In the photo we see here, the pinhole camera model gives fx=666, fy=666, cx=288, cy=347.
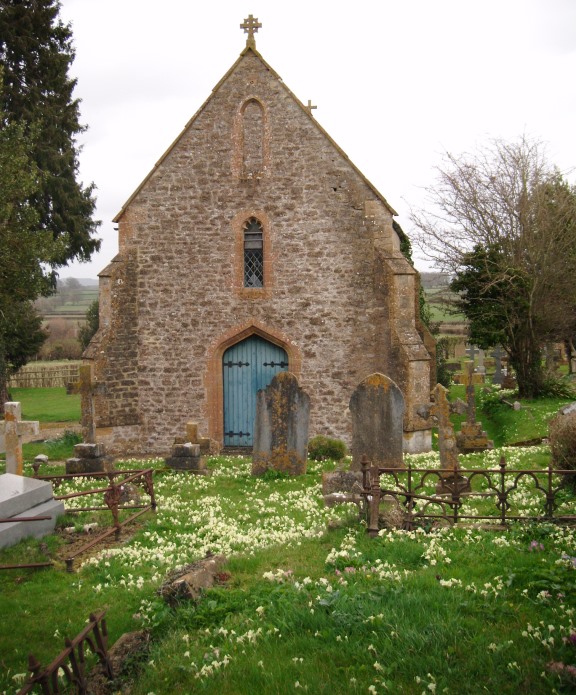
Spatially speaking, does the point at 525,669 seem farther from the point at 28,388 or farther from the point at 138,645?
the point at 28,388

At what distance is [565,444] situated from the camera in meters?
8.88

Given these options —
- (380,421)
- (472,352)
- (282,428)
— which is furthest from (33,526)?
(472,352)

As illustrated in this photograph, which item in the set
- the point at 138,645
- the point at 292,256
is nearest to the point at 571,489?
the point at 138,645

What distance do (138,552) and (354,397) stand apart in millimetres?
4983

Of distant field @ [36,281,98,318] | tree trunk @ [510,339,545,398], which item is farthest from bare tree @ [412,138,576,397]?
distant field @ [36,281,98,318]

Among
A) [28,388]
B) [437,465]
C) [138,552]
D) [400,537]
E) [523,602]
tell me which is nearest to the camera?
[523,602]

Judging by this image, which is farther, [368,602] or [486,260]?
[486,260]

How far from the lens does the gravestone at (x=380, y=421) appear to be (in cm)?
1118

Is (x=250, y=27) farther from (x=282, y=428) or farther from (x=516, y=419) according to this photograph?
(x=516, y=419)

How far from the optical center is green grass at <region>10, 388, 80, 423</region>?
25078mm

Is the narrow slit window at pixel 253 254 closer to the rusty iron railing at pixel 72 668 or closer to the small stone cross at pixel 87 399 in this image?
the small stone cross at pixel 87 399

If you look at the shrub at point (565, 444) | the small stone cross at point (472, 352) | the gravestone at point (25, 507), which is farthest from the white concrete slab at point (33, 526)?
the small stone cross at point (472, 352)

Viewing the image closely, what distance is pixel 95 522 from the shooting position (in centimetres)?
910

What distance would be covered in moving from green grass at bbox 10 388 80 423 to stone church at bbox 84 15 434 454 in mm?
8828
